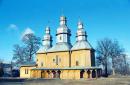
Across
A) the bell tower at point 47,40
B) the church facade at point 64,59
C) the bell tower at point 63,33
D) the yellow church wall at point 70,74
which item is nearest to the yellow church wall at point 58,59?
the church facade at point 64,59

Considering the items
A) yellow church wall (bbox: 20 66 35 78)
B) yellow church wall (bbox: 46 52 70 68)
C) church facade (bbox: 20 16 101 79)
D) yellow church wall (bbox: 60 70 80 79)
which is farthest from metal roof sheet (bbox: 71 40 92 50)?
yellow church wall (bbox: 20 66 35 78)

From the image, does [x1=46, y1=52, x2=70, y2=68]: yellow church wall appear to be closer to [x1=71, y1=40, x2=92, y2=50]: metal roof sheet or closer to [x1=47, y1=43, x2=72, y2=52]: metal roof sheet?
[x1=47, y1=43, x2=72, y2=52]: metal roof sheet

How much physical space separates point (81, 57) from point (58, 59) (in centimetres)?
585

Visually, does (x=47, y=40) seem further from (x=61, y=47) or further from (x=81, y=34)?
(x=81, y=34)

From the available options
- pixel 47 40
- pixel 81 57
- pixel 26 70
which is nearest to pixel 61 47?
pixel 81 57

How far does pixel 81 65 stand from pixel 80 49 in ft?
11.6

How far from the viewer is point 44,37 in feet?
199

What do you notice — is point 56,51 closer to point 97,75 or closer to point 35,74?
point 35,74

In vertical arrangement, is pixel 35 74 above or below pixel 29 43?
below

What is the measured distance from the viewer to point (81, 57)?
5153 centimetres

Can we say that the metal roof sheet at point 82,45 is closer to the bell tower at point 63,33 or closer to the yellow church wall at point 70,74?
the bell tower at point 63,33

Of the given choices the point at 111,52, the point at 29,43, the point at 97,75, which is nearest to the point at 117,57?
the point at 111,52

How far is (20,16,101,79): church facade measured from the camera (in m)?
50.5

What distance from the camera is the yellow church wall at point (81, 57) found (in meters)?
50.7
